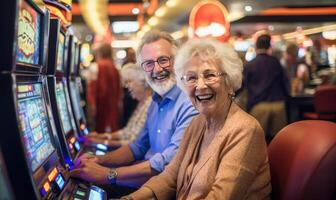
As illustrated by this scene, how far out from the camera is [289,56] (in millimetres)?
8367

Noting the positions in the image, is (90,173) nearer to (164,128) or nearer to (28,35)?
(164,128)

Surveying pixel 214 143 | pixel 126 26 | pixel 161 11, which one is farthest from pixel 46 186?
pixel 126 26

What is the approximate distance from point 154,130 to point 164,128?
7.8 inches

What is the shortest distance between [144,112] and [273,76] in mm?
2463

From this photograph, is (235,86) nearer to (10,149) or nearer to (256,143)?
(256,143)

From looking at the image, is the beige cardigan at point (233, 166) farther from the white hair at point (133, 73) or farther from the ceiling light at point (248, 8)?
the ceiling light at point (248, 8)

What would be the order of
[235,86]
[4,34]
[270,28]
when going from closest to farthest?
[4,34], [235,86], [270,28]

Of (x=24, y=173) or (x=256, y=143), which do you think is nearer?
(x=24, y=173)

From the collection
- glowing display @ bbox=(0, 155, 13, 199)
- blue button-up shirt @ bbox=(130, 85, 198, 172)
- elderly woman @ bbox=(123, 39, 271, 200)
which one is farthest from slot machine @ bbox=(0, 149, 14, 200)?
blue button-up shirt @ bbox=(130, 85, 198, 172)

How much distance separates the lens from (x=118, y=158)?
3.13m

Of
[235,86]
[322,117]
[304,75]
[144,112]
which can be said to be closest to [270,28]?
[304,75]

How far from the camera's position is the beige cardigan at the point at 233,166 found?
5.89 feet

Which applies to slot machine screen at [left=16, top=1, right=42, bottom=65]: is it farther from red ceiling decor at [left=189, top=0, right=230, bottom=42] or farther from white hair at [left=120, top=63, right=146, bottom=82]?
red ceiling decor at [left=189, top=0, right=230, bottom=42]

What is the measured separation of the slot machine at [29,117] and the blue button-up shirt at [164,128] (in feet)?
1.79
